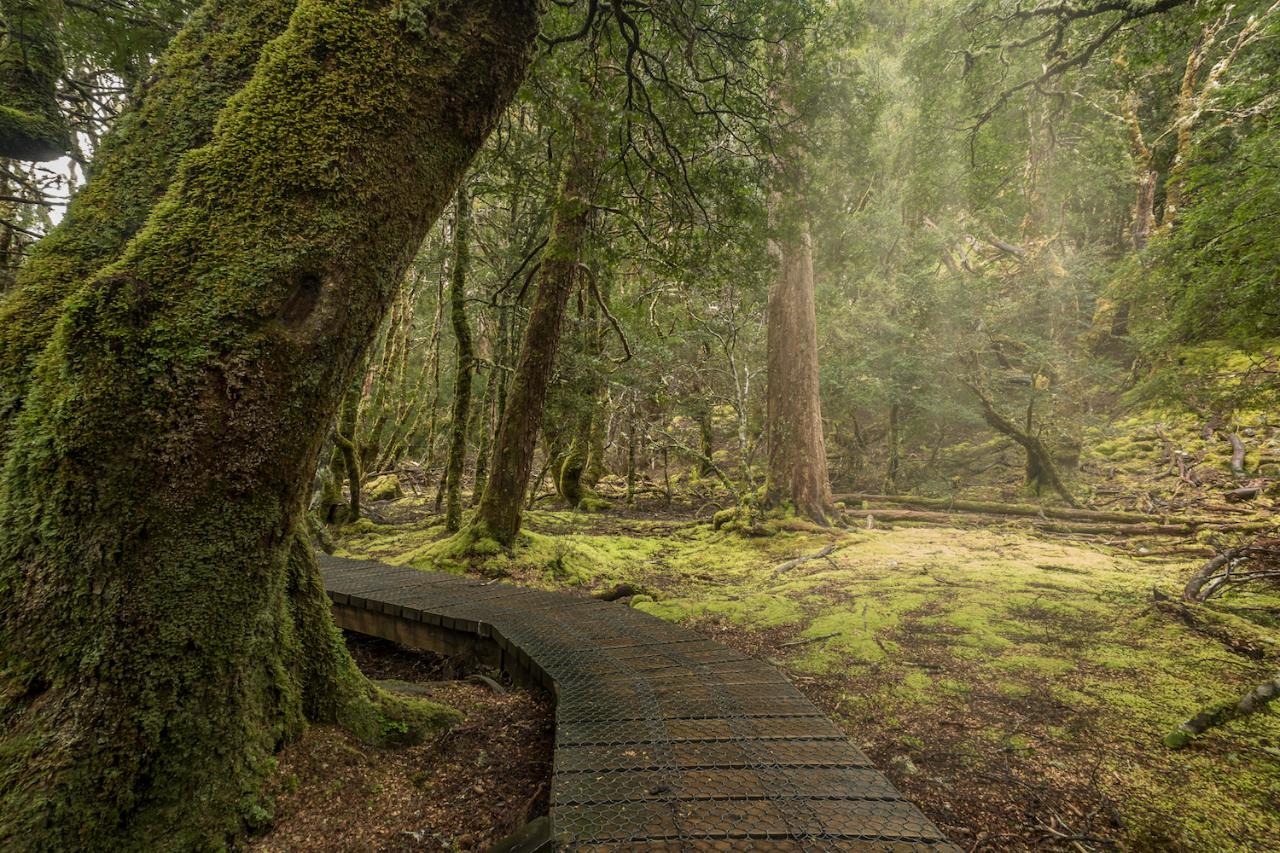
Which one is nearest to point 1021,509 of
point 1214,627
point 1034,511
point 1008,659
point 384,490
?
point 1034,511

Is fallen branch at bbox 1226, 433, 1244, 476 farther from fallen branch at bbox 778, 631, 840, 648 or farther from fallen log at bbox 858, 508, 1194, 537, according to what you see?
fallen branch at bbox 778, 631, 840, 648

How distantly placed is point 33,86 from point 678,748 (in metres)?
6.59

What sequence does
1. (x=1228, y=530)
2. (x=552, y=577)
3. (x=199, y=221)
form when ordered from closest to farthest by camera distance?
(x=199, y=221), (x=552, y=577), (x=1228, y=530)

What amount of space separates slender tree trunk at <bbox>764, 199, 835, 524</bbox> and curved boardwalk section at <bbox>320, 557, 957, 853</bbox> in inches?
256

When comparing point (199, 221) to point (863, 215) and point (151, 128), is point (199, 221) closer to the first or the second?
point (151, 128)

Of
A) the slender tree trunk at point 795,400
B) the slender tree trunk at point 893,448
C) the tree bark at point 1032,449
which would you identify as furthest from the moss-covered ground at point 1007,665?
the slender tree trunk at point 893,448

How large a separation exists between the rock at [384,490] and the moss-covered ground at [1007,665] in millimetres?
5606

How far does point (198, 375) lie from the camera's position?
1616mm

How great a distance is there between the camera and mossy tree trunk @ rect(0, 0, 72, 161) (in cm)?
387

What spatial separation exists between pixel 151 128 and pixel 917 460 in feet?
60.8

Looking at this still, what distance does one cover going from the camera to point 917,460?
16891 millimetres

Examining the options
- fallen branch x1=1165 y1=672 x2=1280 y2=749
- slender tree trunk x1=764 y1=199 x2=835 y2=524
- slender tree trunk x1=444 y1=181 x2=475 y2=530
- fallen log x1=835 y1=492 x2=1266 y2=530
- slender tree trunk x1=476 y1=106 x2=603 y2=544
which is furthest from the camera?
slender tree trunk x1=764 y1=199 x2=835 y2=524

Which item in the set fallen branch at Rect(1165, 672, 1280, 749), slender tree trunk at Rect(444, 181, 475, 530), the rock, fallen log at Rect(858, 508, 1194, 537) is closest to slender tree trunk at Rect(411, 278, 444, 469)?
the rock

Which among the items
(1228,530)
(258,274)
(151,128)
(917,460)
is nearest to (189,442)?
(258,274)
